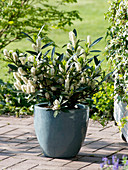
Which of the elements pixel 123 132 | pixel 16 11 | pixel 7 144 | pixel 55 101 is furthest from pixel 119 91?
pixel 16 11

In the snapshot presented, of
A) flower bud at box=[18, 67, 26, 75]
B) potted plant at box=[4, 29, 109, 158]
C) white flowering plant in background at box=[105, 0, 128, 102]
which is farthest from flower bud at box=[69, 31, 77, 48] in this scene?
flower bud at box=[18, 67, 26, 75]

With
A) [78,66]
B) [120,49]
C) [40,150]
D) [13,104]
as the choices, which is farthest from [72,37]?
[13,104]

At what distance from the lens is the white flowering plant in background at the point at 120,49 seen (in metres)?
3.86

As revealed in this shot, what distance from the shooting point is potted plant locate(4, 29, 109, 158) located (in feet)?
12.3

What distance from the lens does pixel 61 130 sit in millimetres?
3773

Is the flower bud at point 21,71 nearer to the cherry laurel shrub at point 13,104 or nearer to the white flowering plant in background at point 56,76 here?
the white flowering plant in background at point 56,76

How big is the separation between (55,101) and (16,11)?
262 cm

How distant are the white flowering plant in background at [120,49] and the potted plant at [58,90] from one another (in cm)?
26

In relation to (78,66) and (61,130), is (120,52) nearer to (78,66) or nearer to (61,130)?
(78,66)

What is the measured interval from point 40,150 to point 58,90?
2.62 ft

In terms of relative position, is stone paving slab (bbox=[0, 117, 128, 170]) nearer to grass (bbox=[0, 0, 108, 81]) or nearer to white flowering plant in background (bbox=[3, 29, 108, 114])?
white flowering plant in background (bbox=[3, 29, 108, 114])

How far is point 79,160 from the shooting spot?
3895 mm

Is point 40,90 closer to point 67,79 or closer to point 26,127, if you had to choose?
point 67,79

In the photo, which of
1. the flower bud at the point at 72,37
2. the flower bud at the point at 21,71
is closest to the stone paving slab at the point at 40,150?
the flower bud at the point at 21,71
